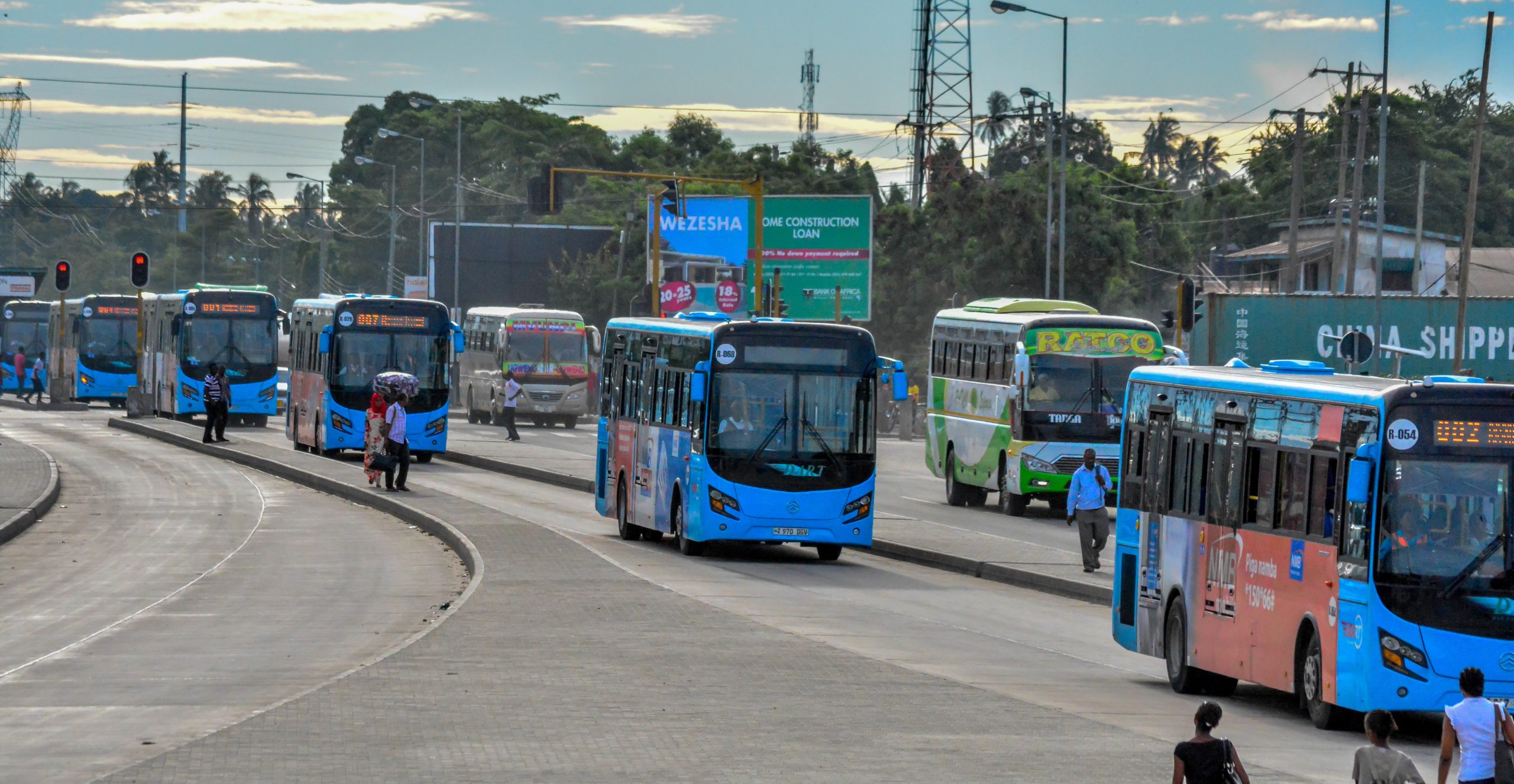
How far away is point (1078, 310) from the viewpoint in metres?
36.1

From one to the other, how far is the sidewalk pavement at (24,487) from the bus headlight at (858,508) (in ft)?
36.8

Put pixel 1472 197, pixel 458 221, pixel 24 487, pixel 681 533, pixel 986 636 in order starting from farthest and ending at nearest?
pixel 458 221
pixel 1472 197
pixel 24 487
pixel 681 533
pixel 986 636

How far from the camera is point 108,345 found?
67250 millimetres

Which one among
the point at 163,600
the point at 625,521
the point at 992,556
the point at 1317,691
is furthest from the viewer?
the point at 625,521

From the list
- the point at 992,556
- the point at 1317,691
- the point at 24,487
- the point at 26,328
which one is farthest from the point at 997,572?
the point at 26,328

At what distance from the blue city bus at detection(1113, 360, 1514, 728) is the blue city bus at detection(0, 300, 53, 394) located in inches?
2733

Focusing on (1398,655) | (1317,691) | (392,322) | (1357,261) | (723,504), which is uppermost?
(1357,261)

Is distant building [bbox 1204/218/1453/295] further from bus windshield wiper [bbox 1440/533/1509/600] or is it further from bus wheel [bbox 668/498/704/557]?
bus windshield wiper [bbox 1440/533/1509/600]

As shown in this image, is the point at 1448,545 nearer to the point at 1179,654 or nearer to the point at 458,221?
the point at 1179,654

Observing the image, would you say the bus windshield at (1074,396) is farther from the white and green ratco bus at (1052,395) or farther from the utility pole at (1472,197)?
the utility pole at (1472,197)

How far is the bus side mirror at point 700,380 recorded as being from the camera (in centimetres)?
2344

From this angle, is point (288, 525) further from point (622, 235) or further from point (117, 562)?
point (622, 235)

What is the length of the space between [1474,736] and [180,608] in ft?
44.2

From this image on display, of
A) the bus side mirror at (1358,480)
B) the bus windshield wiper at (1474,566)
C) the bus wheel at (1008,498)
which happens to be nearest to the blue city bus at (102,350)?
the bus wheel at (1008,498)
